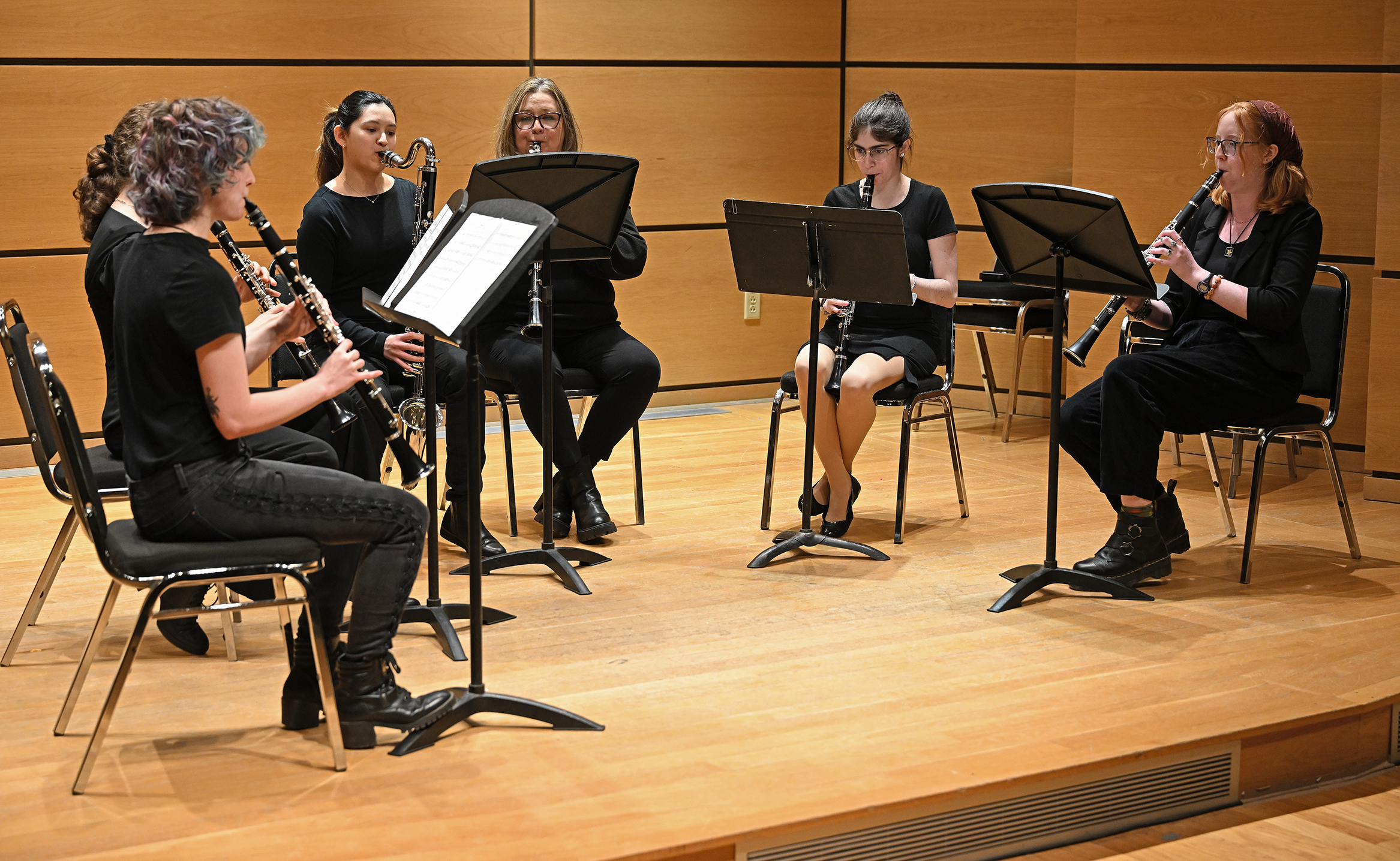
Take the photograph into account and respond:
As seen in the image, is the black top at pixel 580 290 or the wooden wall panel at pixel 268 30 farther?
the wooden wall panel at pixel 268 30

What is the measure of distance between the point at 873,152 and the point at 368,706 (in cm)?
207

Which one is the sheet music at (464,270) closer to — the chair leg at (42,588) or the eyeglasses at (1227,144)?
the chair leg at (42,588)

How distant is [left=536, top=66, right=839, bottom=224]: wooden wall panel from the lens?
5.63 metres

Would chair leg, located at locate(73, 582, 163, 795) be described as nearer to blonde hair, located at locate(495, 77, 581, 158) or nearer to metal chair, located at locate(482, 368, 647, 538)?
metal chair, located at locate(482, 368, 647, 538)

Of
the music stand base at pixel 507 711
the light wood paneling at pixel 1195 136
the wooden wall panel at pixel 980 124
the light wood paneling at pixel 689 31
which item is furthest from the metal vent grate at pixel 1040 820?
the light wood paneling at pixel 689 31

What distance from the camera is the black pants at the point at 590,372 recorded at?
381 centimetres

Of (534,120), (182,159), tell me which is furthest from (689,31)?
(182,159)

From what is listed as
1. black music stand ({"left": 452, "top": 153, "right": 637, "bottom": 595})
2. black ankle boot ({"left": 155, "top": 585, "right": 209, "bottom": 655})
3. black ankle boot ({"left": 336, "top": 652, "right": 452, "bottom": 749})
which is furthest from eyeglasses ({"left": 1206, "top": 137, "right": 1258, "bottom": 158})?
black ankle boot ({"left": 155, "top": 585, "right": 209, "bottom": 655})

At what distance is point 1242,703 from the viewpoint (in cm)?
266

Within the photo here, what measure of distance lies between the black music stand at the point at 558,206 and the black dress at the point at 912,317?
29.0 inches

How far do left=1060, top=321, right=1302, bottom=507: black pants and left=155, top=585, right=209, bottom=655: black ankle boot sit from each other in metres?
2.01

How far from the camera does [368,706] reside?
248cm

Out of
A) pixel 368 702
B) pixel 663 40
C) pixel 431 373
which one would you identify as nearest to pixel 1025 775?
pixel 368 702

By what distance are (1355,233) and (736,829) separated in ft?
11.1
